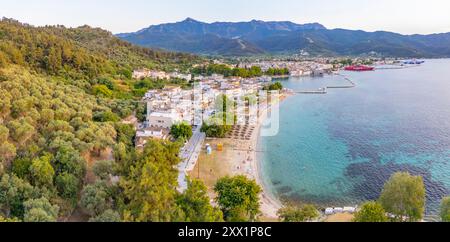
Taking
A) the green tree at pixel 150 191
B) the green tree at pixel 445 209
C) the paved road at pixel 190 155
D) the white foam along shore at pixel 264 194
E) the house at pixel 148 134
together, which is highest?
the green tree at pixel 150 191

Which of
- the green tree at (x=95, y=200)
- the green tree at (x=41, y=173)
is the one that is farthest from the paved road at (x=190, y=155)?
the green tree at (x=41, y=173)

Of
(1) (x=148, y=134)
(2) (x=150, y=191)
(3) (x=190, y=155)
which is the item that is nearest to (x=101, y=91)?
(1) (x=148, y=134)

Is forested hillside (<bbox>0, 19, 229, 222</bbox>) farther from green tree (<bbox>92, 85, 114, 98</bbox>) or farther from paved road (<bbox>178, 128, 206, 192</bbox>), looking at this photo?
green tree (<bbox>92, 85, 114, 98</bbox>)

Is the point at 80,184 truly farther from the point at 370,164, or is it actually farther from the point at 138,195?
the point at 370,164

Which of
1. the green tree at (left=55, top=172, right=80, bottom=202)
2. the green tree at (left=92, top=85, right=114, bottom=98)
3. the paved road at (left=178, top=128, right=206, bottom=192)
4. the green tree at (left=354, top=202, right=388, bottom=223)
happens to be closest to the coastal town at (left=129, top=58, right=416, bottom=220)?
the paved road at (left=178, top=128, right=206, bottom=192)

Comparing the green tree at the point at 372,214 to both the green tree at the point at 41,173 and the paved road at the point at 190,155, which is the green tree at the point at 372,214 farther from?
the green tree at the point at 41,173

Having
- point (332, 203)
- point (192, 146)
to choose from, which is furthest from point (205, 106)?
point (332, 203)
